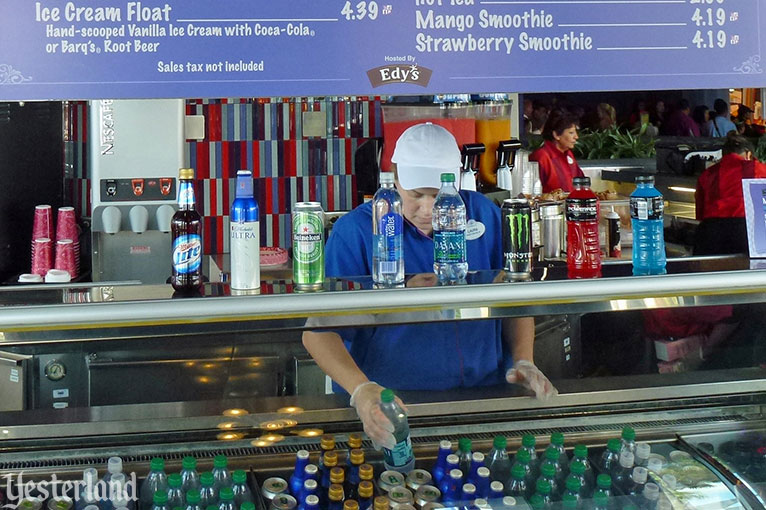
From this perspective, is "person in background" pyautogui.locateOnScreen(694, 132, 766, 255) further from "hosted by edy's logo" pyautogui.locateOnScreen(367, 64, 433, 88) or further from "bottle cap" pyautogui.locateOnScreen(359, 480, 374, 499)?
"bottle cap" pyautogui.locateOnScreen(359, 480, 374, 499)

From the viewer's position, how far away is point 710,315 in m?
2.81

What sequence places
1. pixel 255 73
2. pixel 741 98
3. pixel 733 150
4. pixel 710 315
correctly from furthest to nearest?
pixel 741 98 → pixel 733 150 → pixel 710 315 → pixel 255 73

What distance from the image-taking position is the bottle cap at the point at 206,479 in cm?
239

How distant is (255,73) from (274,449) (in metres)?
1.05

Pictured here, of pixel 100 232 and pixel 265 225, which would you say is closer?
pixel 100 232

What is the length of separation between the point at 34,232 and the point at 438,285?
3.18 m

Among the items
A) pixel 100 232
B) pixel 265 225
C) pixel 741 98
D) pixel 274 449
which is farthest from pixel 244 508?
pixel 741 98

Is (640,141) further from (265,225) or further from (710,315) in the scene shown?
(710,315)

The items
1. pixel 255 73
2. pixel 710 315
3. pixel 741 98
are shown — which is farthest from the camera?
pixel 741 98

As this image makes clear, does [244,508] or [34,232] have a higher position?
[34,232]

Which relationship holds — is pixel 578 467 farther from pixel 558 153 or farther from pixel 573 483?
pixel 558 153

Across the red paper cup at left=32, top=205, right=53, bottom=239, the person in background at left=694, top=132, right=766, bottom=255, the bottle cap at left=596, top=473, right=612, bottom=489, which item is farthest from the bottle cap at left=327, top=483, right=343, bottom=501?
the person in background at left=694, top=132, right=766, bottom=255

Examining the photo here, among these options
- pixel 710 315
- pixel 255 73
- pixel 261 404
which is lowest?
pixel 261 404

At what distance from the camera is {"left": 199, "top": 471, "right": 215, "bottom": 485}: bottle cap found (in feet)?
7.84
